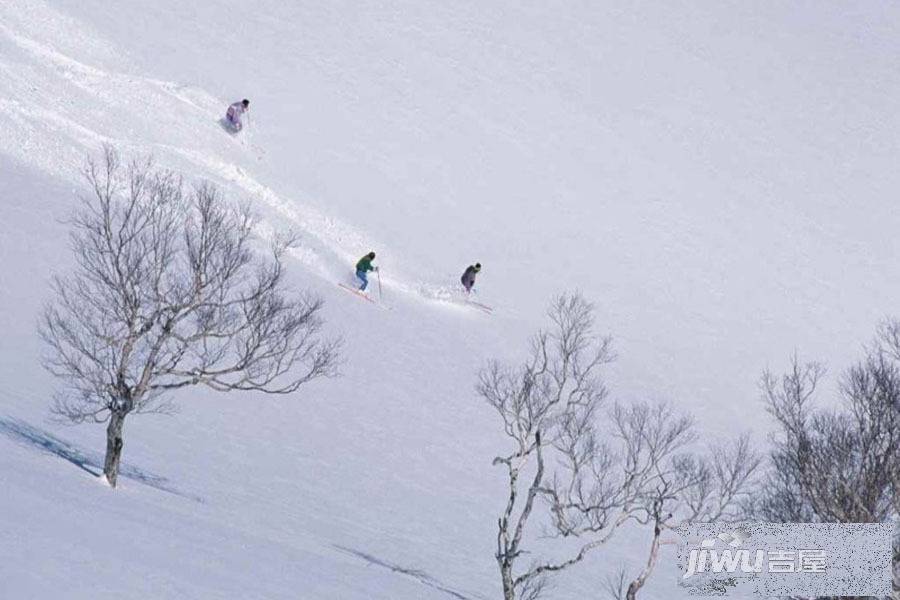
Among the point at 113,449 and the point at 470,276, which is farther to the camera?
the point at 470,276

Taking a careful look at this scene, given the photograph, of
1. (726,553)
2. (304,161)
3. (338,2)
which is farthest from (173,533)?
(338,2)

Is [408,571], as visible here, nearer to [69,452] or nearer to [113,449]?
[113,449]

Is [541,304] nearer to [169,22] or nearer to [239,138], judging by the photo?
[239,138]

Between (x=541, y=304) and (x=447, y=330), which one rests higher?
(x=541, y=304)

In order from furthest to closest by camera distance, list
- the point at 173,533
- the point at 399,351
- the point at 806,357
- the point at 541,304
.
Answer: the point at 806,357 → the point at 541,304 → the point at 399,351 → the point at 173,533

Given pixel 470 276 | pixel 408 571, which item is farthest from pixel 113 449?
pixel 470 276
